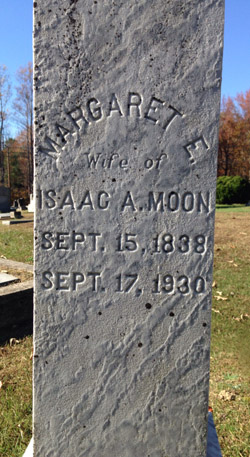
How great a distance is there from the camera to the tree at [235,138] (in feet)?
116

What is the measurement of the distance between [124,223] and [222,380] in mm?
1945

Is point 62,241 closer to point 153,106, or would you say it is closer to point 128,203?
point 128,203

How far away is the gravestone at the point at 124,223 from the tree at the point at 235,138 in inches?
1386

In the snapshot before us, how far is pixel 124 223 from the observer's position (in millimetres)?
1882

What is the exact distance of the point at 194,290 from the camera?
6.27 feet

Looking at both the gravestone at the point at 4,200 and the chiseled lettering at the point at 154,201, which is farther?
the gravestone at the point at 4,200

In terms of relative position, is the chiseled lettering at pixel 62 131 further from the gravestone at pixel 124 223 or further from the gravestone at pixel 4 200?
the gravestone at pixel 4 200

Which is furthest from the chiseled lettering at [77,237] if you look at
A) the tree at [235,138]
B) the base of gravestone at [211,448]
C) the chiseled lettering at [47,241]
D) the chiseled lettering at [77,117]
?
the tree at [235,138]

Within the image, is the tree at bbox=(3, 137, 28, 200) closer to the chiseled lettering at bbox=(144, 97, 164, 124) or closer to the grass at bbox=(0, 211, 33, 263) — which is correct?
the grass at bbox=(0, 211, 33, 263)

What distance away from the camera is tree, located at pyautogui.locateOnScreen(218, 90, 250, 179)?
116ft

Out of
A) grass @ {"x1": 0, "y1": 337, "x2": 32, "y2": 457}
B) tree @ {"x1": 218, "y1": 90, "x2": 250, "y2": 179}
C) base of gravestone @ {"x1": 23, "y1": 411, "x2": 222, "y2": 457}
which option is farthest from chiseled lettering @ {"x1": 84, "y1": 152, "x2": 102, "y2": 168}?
tree @ {"x1": 218, "y1": 90, "x2": 250, "y2": 179}

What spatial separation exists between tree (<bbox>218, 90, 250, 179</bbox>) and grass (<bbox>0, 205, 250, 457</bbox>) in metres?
32.5

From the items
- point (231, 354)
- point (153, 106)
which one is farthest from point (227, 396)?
point (153, 106)

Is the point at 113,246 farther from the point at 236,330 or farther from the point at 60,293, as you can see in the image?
the point at 236,330
